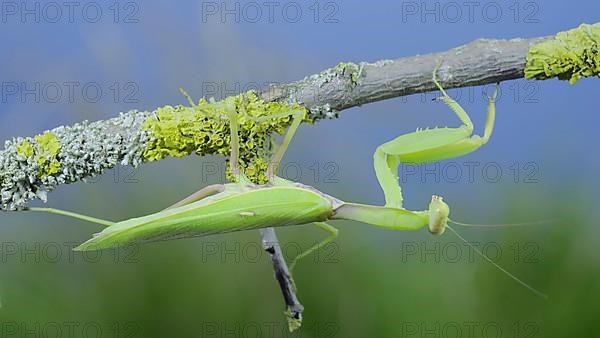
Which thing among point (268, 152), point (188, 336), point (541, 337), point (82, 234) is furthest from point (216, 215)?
point (541, 337)

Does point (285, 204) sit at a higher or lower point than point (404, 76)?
lower

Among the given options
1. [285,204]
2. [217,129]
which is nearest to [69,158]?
[217,129]

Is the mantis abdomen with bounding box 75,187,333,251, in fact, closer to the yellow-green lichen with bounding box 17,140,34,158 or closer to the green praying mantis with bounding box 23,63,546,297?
the green praying mantis with bounding box 23,63,546,297

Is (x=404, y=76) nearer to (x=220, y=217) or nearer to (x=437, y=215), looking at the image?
(x=437, y=215)

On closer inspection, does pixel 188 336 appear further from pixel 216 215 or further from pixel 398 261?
pixel 216 215

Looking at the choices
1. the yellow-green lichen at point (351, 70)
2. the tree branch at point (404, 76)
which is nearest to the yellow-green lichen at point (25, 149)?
the tree branch at point (404, 76)

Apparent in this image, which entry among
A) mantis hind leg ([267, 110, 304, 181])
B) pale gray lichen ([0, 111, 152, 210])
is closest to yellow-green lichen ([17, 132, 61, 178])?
pale gray lichen ([0, 111, 152, 210])
